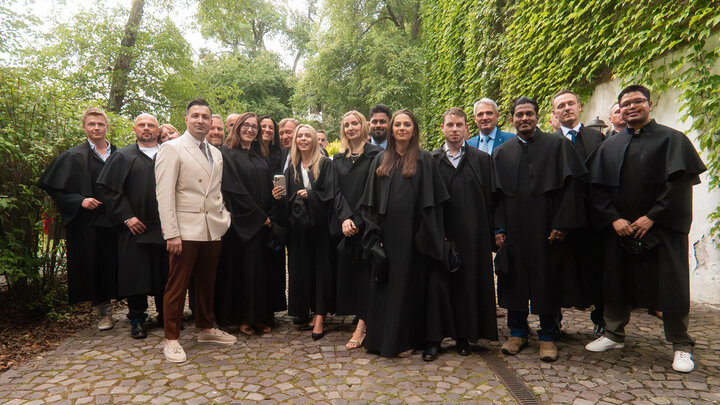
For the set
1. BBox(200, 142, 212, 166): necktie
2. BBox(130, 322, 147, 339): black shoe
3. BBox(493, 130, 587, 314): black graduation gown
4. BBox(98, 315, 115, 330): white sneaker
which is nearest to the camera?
BBox(493, 130, 587, 314): black graduation gown

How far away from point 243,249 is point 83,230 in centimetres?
195

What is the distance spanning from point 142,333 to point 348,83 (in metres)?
21.5

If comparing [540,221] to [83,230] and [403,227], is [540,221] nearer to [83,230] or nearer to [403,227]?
[403,227]

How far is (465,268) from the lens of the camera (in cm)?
450

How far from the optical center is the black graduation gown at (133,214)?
5078 mm

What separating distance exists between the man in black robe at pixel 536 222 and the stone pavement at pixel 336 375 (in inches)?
19.3

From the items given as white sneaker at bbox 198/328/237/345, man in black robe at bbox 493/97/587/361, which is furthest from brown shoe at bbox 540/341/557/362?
white sneaker at bbox 198/328/237/345

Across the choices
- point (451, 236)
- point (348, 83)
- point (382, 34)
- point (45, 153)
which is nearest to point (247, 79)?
point (348, 83)

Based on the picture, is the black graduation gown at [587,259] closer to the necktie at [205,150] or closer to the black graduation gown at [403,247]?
the black graduation gown at [403,247]

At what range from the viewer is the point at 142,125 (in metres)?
5.38

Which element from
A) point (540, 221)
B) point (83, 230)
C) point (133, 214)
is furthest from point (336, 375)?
point (83, 230)

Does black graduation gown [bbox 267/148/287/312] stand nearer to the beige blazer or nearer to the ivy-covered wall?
the beige blazer

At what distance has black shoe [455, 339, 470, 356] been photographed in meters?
4.52

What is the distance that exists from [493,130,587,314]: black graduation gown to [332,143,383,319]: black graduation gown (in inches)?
55.2
